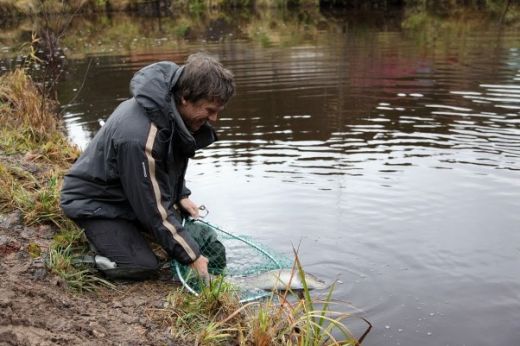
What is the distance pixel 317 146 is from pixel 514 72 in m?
6.73

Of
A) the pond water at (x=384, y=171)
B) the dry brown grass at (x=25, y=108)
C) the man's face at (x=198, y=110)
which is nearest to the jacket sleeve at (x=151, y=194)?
the man's face at (x=198, y=110)

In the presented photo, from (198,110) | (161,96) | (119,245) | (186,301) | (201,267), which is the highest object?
(161,96)

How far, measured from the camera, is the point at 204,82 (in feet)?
11.8

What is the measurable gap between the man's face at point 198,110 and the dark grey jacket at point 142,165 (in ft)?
0.36

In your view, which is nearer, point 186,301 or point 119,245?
point 186,301

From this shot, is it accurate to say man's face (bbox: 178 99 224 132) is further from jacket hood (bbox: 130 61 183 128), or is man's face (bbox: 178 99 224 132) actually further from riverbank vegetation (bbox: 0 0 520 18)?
riverbank vegetation (bbox: 0 0 520 18)

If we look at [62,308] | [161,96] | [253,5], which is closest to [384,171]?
[161,96]

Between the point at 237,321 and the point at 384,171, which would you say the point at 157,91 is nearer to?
the point at 237,321

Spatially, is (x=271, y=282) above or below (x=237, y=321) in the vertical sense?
below

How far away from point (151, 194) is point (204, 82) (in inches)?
32.7

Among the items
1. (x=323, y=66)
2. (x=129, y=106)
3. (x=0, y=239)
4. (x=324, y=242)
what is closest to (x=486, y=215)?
(x=324, y=242)

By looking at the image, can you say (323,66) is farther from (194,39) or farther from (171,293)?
(171,293)

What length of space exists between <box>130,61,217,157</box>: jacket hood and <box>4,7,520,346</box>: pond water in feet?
6.37

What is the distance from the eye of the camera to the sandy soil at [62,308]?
296 centimetres
